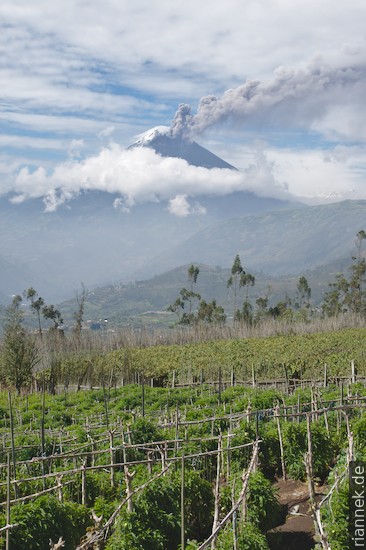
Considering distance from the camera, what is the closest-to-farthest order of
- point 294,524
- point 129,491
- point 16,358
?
point 129,491 → point 294,524 → point 16,358

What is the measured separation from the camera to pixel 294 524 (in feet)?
49.2

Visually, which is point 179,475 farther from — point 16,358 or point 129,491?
point 16,358

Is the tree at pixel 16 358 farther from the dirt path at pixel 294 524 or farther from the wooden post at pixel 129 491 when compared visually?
the wooden post at pixel 129 491

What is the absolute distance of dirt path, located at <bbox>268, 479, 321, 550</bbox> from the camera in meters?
13.7

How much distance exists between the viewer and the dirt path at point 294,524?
1373 cm

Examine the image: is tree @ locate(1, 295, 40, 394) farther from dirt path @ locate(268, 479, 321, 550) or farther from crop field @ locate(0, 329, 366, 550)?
dirt path @ locate(268, 479, 321, 550)

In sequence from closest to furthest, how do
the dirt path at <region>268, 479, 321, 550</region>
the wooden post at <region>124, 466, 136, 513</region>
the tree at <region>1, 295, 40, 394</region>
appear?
the wooden post at <region>124, 466, 136, 513</region> < the dirt path at <region>268, 479, 321, 550</region> < the tree at <region>1, 295, 40, 394</region>

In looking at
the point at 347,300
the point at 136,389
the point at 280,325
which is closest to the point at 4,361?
the point at 136,389

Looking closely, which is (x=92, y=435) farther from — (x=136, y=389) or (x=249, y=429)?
(x=136, y=389)

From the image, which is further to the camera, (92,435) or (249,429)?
(92,435)

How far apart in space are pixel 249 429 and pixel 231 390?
670 inches

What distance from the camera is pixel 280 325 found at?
80875mm

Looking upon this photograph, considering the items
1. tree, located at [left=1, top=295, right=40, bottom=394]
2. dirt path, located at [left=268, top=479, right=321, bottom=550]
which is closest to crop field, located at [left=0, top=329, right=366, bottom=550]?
dirt path, located at [left=268, top=479, right=321, bottom=550]

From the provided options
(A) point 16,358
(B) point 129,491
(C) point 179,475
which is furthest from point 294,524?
(A) point 16,358
